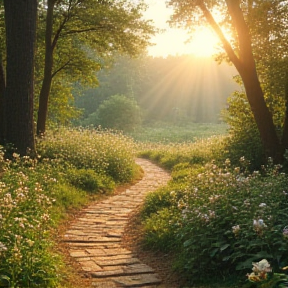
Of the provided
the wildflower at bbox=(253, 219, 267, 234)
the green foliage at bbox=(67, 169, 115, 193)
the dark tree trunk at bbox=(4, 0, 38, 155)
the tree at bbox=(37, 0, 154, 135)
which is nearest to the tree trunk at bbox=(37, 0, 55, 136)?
the tree at bbox=(37, 0, 154, 135)

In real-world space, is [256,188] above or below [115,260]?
above

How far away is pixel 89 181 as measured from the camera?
10516mm

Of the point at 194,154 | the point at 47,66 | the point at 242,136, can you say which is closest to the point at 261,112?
the point at 242,136

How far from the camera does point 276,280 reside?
3.62 metres

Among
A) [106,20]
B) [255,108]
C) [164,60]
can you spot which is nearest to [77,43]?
[106,20]

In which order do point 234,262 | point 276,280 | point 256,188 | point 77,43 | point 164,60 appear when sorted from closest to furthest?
1. point 276,280
2. point 234,262
3. point 256,188
4. point 77,43
5. point 164,60

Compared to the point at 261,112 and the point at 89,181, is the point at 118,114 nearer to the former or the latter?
the point at 89,181

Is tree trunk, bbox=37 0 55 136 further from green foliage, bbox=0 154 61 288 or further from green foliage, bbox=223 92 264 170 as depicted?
green foliage, bbox=0 154 61 288

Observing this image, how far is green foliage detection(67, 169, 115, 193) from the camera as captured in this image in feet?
33.4

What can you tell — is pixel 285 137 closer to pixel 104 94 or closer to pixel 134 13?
pixel 134 13

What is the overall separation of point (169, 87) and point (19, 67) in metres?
66.2

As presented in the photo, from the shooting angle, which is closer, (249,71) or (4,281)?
(4,281)

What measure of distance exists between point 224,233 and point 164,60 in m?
76.7

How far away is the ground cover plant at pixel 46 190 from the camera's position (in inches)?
182
